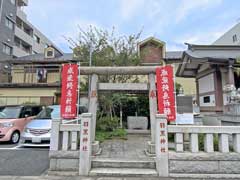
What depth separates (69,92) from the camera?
18.8 ft

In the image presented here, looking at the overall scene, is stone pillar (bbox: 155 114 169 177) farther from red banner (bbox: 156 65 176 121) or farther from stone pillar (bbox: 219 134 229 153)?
stone pillar (bbox: 219 134 229 153)

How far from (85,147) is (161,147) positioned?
72.8 inches

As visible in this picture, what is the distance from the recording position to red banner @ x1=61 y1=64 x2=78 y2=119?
563 cm

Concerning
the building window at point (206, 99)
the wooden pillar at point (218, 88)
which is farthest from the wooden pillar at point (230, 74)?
the building window at point (206, 99)

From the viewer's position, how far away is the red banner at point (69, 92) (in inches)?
222

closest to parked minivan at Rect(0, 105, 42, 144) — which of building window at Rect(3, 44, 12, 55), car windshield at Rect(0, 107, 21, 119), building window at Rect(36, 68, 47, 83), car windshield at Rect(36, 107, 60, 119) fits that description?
car windshield at Rect(0, 107, 21, 119)

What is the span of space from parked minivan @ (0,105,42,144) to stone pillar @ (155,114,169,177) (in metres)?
6.53

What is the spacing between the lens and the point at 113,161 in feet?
16.1

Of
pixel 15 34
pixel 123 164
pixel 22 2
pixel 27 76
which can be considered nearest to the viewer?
pixel 123 164

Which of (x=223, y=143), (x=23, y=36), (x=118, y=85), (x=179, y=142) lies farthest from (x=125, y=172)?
(x=23, y=36)

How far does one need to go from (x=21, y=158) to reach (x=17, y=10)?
2419cm

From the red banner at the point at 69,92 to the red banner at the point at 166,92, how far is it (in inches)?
99.4

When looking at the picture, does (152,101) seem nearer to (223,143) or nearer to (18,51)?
(223,143)

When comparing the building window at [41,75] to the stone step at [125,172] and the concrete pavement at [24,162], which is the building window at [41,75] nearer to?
the concrete pavement at [24,162]
